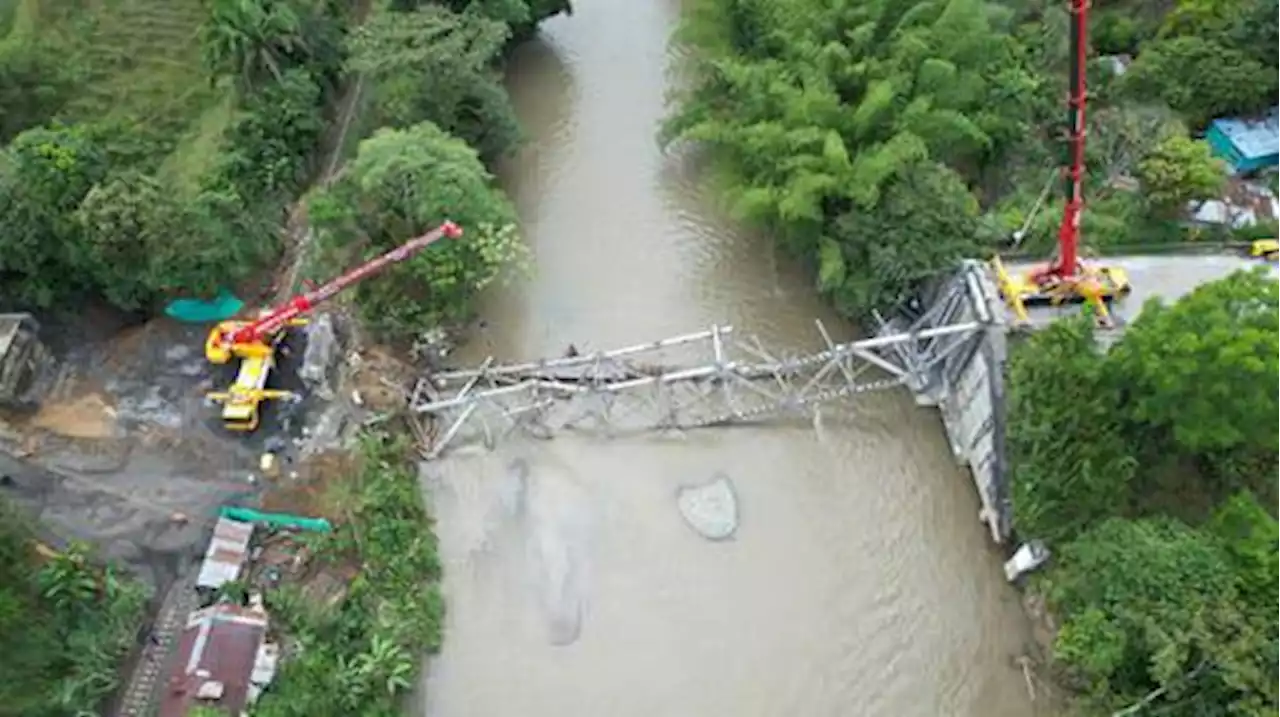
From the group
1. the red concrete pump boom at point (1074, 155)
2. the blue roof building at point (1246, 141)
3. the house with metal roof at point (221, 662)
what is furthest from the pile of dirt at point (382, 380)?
the blue roof building at point (1246, 141)

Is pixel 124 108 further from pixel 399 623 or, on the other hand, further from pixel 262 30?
pixel 399 623

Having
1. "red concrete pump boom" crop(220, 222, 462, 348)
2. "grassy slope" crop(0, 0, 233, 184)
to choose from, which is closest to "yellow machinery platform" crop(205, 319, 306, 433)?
"red concrete pump boom" crop(220, 222, 462, 348)

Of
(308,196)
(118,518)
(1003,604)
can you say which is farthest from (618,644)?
(308,196)

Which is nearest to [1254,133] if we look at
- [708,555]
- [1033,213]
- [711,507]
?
[1033,213]

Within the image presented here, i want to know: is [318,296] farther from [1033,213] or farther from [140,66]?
[1033,213]

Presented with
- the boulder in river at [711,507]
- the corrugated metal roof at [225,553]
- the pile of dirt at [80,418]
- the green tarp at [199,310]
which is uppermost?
the green tarp at [199,310]

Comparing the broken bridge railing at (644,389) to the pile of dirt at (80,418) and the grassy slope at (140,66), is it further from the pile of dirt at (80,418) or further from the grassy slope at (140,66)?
the grassy slope at (140,66)
